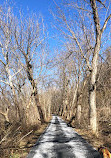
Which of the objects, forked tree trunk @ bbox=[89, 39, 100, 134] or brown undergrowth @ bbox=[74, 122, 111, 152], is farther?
forked tree trunk @ bbox=[89, 39, 100, 134]

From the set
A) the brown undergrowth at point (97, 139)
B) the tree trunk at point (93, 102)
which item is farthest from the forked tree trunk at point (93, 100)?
the brown undergrowth at point (97, 139)

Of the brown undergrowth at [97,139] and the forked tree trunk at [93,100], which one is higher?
the forked tree trunk at [93,100]

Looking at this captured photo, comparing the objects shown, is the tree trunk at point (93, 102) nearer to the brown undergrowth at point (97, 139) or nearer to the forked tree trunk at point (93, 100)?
the forked tree trunk at point (93, 100)

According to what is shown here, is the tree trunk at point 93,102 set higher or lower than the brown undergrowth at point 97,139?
higher

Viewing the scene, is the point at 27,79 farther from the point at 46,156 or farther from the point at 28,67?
the point at 46,156

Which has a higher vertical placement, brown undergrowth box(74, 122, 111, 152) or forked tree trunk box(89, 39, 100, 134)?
forked tree trunk box(89, 39, 100, 134)

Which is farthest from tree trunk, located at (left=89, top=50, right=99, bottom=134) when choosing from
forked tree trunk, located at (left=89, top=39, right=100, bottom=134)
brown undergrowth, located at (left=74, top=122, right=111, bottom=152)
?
brown undergrowth, located at (left=74, top=122, right=111, bottom=152)

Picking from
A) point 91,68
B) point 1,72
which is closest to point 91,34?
point 91,68

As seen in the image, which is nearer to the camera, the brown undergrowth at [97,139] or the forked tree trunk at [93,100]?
the brown undergrowth at [97,139]

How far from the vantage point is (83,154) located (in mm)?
4836

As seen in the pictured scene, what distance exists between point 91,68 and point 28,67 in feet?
21.3

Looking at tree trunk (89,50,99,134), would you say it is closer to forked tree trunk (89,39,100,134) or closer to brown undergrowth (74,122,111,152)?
forked tree trunk (89,39,100,134)

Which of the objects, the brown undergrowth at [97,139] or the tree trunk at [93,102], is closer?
the brown undergrowth at [97,139]

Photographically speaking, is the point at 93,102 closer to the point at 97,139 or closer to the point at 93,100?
the point at 93,100
